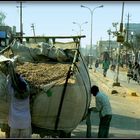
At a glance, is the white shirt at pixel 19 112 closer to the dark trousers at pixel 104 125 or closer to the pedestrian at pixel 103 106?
the pedestrian at pixel 103 106

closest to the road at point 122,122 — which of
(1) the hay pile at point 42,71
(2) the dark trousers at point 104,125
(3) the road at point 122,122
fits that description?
(3) the road at point 122,122

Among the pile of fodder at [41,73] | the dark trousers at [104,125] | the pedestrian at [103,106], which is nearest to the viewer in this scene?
the pile of fodder at [41,73]

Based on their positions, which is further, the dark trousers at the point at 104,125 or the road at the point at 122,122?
the road at the point at 122,122

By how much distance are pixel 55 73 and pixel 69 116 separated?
3.74 ft

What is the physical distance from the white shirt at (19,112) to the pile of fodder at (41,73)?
50 cm

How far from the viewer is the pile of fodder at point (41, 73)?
31.7 ft

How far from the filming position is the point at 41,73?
10250 millimetres

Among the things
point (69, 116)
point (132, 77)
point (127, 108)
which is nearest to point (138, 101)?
point (127, 108)

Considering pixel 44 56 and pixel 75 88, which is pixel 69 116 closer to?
pixel 75 88

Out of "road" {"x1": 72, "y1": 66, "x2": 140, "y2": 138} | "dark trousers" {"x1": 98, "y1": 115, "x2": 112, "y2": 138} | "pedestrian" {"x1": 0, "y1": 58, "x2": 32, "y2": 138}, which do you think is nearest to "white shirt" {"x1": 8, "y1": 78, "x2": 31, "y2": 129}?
"pedestrian" {"x1": 0, "y1": 58, "x2": 32, "y2": 138}

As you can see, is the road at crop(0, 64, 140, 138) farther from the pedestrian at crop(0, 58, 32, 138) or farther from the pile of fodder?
the pedestrian at crop(0, 58, 32, 138)

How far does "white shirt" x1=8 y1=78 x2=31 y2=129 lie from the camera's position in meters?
8.85

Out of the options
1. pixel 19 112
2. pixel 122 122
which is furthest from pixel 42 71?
pixel 122 122

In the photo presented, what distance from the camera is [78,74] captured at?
9688mm
